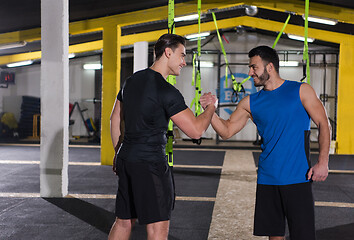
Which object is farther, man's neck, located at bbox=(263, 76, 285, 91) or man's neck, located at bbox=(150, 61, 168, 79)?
man's neck, located at bbox=(263, 76, 285, 91)

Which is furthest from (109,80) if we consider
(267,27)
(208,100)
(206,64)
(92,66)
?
(92,66)

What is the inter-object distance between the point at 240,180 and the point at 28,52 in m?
9.27

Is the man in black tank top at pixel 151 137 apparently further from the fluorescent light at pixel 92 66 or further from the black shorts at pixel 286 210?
the fluorescent light at pixel 92 66

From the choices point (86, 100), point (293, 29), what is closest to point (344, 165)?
point (293, 29)

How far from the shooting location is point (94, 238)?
3.51 metres

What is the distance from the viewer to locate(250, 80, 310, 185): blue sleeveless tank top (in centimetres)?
241

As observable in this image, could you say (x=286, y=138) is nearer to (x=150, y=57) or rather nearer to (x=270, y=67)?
(x=270, y=67)

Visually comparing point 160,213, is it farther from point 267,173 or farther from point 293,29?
point 293,29

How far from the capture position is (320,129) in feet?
7.86

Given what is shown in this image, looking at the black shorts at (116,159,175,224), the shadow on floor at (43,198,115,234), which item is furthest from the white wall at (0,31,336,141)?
the black shorts at (116,159,175,224)

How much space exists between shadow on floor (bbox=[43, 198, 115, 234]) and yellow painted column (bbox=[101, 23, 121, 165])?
3109mm

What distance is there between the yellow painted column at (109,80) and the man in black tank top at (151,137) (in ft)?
19.0

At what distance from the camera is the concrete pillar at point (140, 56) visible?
9.47m

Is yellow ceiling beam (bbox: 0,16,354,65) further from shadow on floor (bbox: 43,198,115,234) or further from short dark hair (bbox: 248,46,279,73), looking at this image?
short dark hair (bbox: 248,46,279,73)
